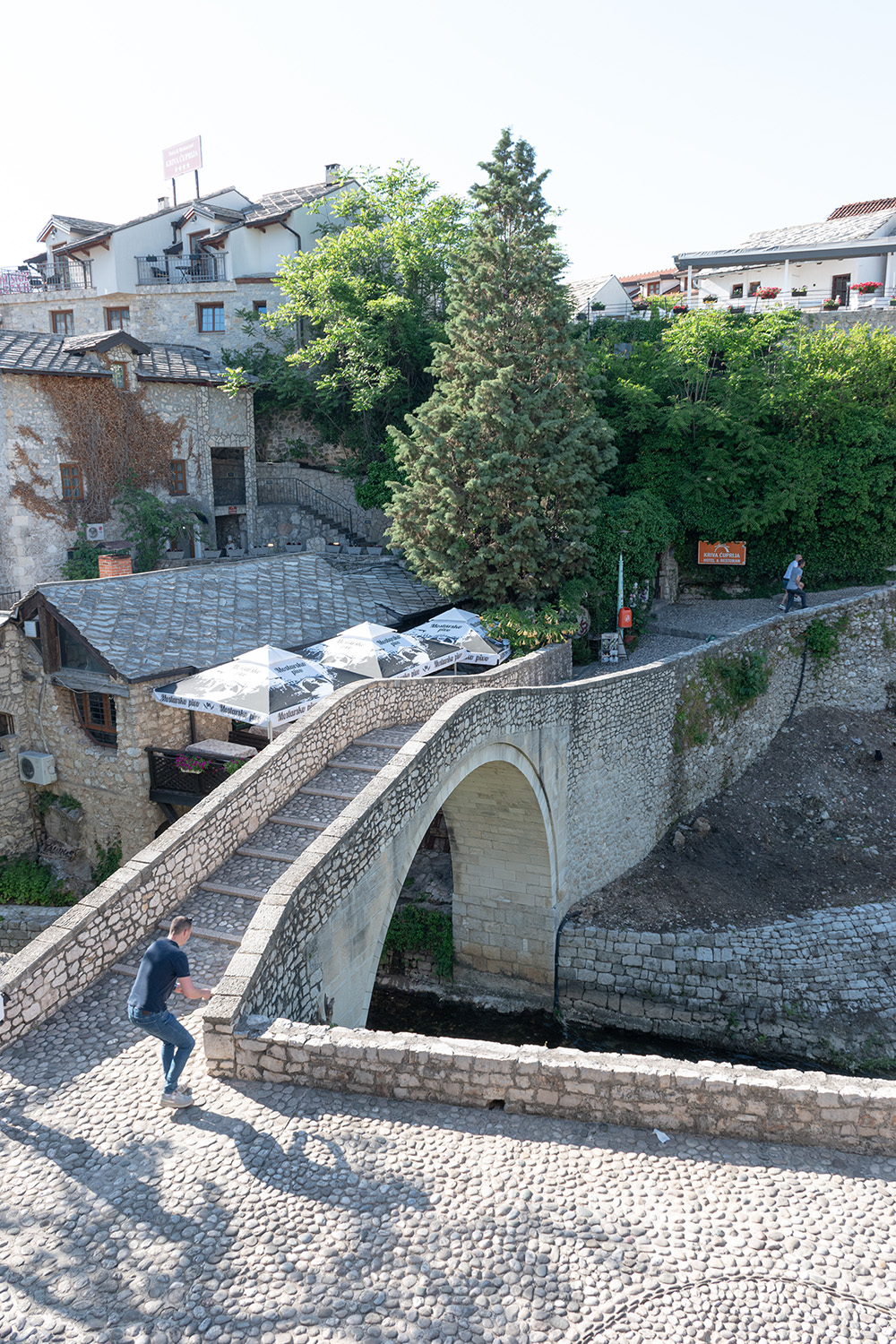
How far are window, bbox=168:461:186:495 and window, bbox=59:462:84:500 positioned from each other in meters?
2.62

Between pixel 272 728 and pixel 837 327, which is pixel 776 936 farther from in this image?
pixel 837 327

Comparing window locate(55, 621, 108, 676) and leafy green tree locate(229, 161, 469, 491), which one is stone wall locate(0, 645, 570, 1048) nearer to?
window locate(55, 621, 108, 676)

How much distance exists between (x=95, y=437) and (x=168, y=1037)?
62.0 feet

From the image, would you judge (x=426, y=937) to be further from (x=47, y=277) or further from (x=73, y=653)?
(x=47, y=277)

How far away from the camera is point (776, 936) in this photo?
47.9ft

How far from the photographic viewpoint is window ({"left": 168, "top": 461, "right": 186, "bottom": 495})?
77.8 ft

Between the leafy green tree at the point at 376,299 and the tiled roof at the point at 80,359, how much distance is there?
144 centimetres

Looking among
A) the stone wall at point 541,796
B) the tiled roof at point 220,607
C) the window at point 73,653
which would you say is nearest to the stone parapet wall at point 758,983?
the stone wall at point 541,796

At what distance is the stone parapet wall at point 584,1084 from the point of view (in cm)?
585

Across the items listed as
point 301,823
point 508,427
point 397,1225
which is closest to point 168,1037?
point 397,1225

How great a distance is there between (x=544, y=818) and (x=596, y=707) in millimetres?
2140

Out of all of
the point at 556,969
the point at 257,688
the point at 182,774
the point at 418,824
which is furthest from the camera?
the point at 556,969

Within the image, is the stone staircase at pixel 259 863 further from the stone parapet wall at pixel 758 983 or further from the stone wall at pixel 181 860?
the stone parapet wall at pixel 758 983

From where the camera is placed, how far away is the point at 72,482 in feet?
70.3
